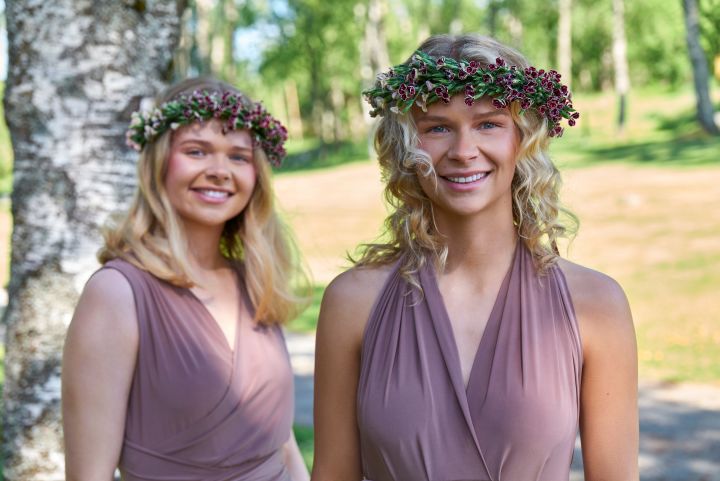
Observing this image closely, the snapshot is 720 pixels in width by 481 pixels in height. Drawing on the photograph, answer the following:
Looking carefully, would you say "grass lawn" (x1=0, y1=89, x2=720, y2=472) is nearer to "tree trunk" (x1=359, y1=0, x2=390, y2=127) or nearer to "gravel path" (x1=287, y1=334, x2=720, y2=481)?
"gravel path" (x1=287, y1=334, x2=720, y2=481)

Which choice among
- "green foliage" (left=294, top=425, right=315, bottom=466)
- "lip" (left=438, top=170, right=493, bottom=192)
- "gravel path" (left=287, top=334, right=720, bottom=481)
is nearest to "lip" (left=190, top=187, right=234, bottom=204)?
"lip" (left=438, top=170, right=493, bottom=192)

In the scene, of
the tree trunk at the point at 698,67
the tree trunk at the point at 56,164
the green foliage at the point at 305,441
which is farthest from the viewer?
the tree trunk at the point at 698,67

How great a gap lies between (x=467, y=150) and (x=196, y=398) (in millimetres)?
1332

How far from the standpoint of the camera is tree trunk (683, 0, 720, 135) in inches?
798

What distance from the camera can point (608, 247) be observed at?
1564 cm

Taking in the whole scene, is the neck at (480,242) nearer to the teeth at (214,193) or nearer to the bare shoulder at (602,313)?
the bare shoulder at (602,313)

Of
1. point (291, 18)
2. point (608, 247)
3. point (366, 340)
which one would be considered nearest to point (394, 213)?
point (366, 340)

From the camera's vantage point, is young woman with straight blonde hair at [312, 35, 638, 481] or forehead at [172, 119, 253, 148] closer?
young woman with straight blonde hair at [312, 35, 638, 481]

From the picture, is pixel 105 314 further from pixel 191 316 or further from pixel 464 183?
pixel 464 183

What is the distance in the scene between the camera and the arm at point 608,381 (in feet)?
7.70

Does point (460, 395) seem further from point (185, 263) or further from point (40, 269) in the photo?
point (40, 269)

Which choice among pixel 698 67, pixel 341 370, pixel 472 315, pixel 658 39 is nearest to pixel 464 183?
pixel 472 315

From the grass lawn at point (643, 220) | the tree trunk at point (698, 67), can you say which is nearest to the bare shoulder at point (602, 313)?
the grass lawn at point (643, 220)

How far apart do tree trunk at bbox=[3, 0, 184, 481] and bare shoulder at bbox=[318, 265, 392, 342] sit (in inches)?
68.6
